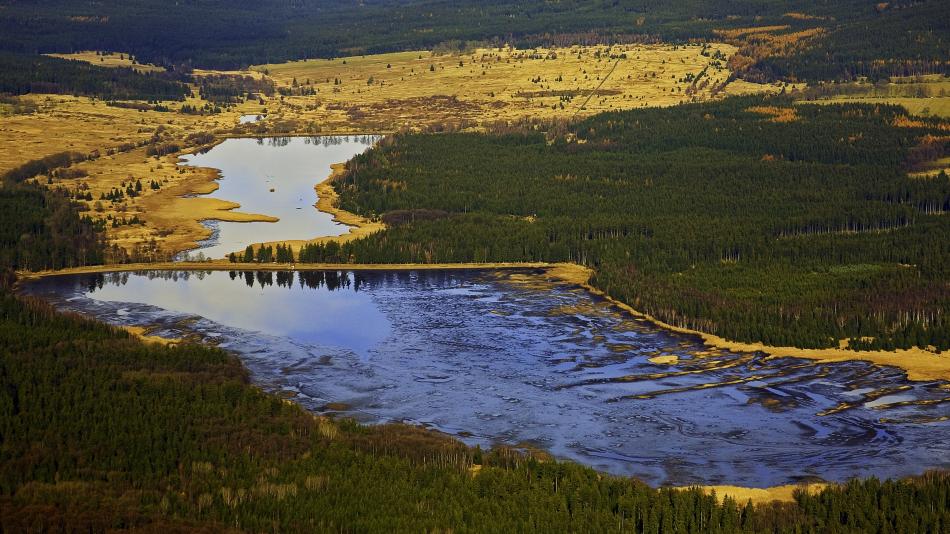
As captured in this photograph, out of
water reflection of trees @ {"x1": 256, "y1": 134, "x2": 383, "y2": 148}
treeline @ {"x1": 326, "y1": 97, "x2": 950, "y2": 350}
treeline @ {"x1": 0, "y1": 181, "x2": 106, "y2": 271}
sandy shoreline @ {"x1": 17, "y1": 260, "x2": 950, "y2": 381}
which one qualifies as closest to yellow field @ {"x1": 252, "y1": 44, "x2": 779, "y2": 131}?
water reflection of trees @ {"x1": 256, "y1": 134, "x2": 383, "y2": 148}

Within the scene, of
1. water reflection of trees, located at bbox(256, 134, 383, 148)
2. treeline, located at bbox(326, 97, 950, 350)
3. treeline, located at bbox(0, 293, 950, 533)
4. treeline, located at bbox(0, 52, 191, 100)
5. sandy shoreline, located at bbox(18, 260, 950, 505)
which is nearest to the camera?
treeline, located at bbox(0, 293, 950, 533)

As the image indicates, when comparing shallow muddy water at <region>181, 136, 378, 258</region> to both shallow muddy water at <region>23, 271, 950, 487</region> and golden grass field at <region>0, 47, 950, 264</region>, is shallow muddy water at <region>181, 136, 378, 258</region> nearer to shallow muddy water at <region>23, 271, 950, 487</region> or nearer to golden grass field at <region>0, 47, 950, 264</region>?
golden grass field at <region>0, 47, 950, 264</region>

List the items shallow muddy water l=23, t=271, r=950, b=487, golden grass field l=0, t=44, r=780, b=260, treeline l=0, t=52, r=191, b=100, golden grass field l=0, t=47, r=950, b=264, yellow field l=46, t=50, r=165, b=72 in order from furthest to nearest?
yellow field l=46, t=50, r=165, b=72 < treeline l=0, t=52, r=191, b=100 < golden grass field l=0, t=44, r=780, b=260 < golden grass field l=0, t=47, r=950, b=264 < shallow muddy water l=23, t=271, r=950, b=487

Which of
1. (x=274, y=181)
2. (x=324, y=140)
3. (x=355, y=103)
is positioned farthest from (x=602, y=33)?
(x=274, y=181)

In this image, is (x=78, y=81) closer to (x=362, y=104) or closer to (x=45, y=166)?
(x=362, y=104)

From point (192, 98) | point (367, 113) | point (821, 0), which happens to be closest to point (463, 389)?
point (367, 113)

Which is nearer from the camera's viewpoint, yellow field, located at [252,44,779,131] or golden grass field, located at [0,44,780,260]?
golden grass field, located at [0,44,780,260]
